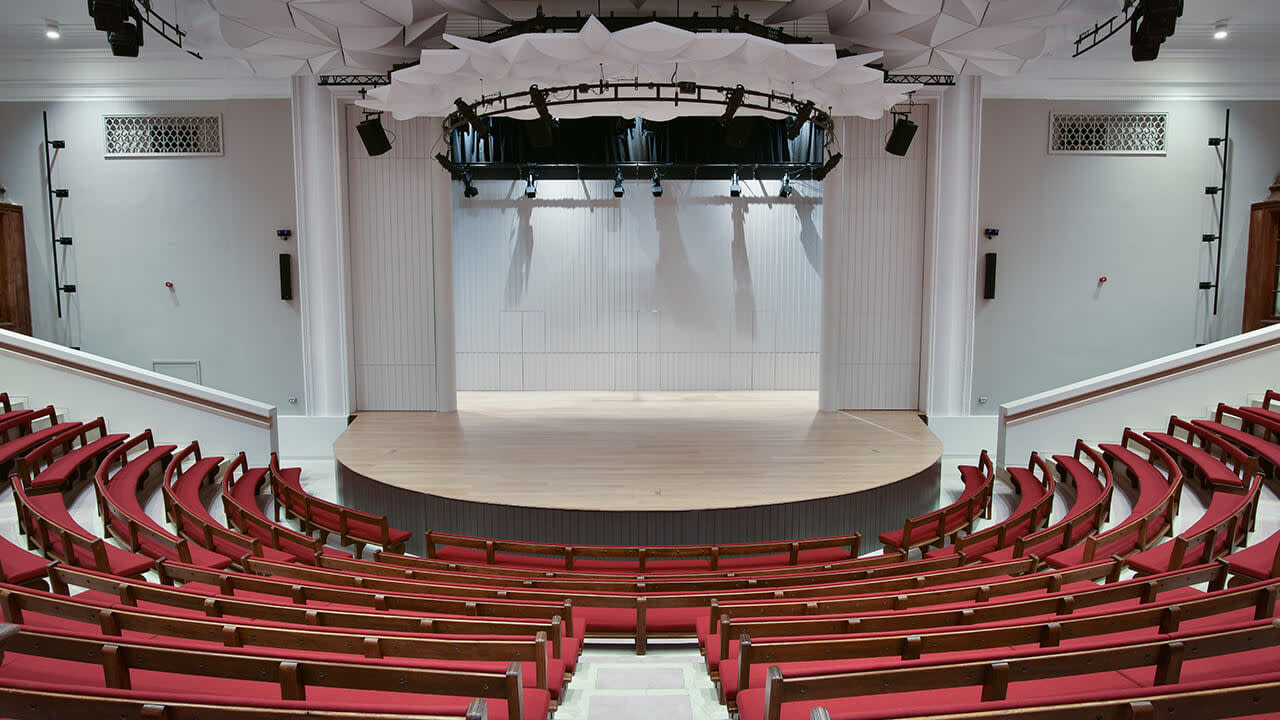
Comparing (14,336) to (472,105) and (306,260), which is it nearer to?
(306,260)

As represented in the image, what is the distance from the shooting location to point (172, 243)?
29.1 ft

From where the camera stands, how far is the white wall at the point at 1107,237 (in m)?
8.80

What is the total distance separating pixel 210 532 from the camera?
407cm

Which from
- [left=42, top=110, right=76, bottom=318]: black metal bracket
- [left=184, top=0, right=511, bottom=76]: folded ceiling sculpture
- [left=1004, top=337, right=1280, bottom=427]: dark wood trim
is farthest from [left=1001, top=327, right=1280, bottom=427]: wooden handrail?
[left=42, top=110, right=76, bottom=318]: black metal bracket

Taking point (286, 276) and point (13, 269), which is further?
point (286, 276)

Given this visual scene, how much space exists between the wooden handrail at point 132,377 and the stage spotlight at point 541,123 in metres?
4.01

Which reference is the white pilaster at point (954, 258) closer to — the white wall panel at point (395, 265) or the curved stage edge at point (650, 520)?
the curved stage edge at point (650, 520)

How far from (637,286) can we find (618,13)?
12.7 ft

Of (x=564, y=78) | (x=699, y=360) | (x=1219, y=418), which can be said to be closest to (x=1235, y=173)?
(x=1219, y=418)

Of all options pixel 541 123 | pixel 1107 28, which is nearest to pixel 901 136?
pixel 1107 28

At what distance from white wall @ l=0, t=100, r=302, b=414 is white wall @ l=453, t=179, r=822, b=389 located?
2514 millimetres

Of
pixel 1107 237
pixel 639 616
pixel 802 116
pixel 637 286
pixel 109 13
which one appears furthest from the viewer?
pixel 637 286

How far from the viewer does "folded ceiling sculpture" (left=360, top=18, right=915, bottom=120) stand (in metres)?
4.84

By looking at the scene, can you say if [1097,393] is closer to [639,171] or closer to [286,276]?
[639,171]
